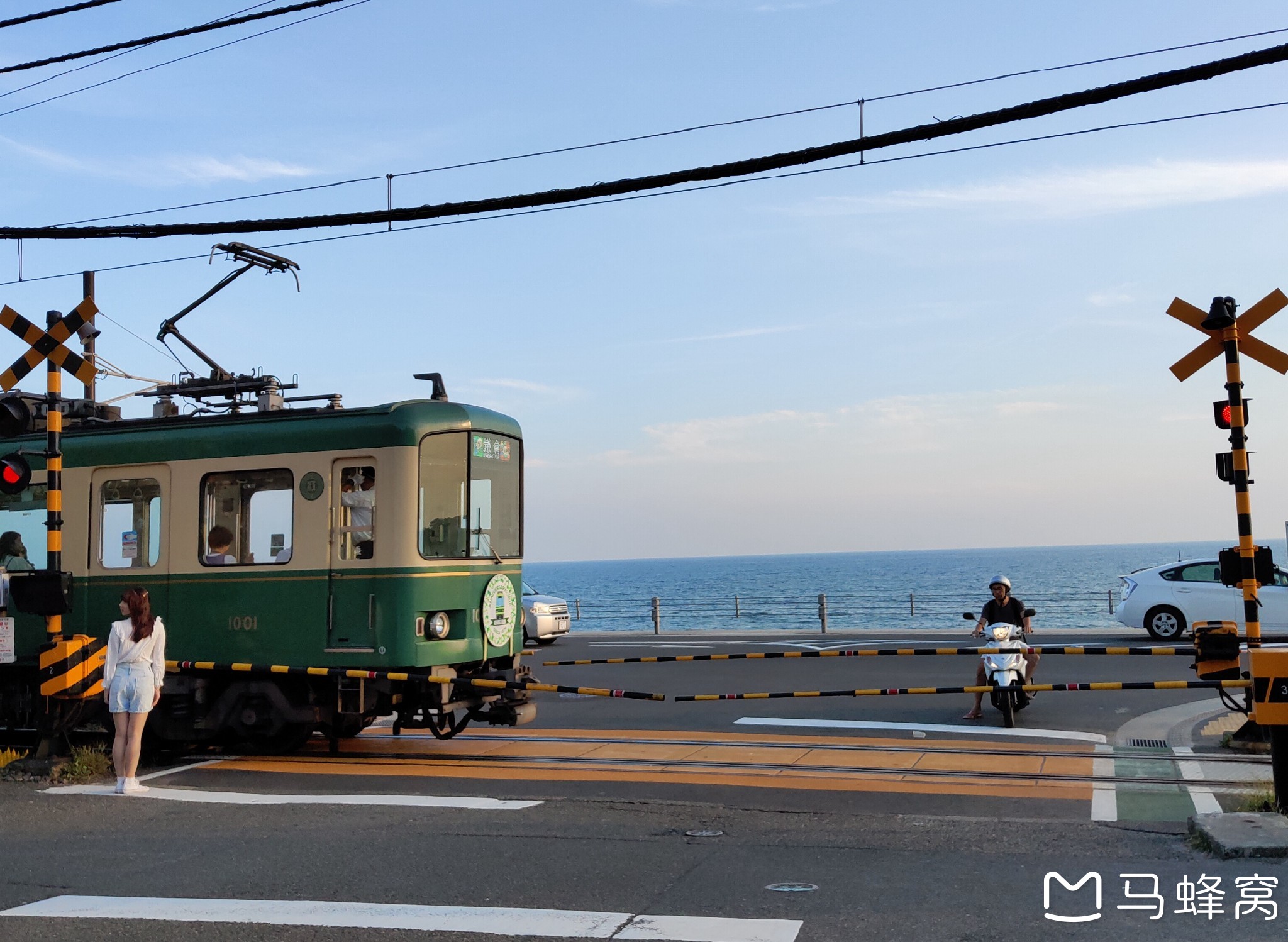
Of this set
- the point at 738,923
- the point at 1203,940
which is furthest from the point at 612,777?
the point at 1203,940

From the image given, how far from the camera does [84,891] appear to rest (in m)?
6.37

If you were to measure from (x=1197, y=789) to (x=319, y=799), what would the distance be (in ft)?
20.7

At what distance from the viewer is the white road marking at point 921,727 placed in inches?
464

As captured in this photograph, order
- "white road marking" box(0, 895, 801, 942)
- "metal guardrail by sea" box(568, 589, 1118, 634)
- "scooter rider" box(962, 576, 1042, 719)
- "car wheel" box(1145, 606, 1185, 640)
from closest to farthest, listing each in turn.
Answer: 1. "white road marking" box(0, 895, 801, 942)
2. "scooter rider" box(962, 576, 1042, 719)
3. "car wheel" box(1145, 606, 1185, 640)
4. "metal guardrail by sea" box(568, 589, 1118, 634)

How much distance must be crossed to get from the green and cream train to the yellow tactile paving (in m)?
0.44

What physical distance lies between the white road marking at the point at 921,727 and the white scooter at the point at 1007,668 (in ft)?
0.99

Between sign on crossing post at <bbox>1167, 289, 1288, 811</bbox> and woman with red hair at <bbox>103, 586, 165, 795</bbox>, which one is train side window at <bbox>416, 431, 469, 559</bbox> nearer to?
woman with red hair at <bbox>103, 586, 165, 795</bbox>

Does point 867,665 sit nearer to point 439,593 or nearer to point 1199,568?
point 1199,568

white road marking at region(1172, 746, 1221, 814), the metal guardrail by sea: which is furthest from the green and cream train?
the metal guardrail by sea

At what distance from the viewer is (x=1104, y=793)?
8.82 m

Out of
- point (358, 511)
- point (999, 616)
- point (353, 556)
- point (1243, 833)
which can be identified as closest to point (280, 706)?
point (353, 556)

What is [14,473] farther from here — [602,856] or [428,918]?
[428,918]

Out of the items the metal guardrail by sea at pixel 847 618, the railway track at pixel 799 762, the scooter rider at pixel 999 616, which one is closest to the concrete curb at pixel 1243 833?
the railway track at pixel 799 762

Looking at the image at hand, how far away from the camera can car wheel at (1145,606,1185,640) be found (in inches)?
869
